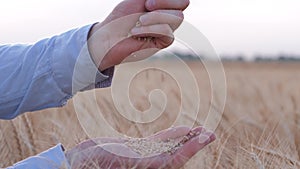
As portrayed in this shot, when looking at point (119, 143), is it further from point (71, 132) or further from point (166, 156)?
point (71, 132)

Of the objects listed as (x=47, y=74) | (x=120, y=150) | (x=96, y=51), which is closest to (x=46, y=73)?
(x=47, y=74)

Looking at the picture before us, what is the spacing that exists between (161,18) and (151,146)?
26 cm

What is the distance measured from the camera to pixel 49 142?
2045mm

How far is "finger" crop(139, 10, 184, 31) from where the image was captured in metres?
1.52

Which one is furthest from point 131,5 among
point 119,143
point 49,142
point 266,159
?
point 49,142

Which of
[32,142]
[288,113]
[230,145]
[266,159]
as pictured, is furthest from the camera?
[288,113]

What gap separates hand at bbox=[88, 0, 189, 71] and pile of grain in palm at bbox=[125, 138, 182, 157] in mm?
158

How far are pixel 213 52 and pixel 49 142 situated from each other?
62 centimetres

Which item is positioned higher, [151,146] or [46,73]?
[46,73]

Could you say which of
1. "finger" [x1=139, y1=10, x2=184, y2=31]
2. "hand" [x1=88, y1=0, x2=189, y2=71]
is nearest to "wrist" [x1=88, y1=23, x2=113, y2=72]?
"hand" [x1=88, y1=0, x2=189, y2=71]

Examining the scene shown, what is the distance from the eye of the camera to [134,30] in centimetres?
156

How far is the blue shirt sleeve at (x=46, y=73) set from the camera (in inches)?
64.7

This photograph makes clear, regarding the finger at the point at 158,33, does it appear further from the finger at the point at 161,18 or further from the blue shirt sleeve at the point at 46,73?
the blue shirt sleeve at the point at 46,73

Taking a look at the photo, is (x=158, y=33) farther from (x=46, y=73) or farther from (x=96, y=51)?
(x=46, y=73)
